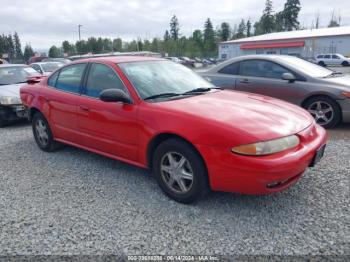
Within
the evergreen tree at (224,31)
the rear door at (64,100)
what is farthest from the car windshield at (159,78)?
the evergreen tree at (224,31)

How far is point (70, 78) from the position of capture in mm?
4629

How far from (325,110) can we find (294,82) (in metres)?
0.78

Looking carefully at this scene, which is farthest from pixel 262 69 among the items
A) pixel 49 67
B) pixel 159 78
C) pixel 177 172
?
pixel 49 67

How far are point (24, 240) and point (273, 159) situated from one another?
2277mm

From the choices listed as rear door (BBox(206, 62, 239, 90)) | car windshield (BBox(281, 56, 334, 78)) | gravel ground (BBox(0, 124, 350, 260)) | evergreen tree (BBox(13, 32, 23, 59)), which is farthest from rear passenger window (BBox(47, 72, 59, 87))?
evergreen tree (BBox(13, 32, 23, 59))

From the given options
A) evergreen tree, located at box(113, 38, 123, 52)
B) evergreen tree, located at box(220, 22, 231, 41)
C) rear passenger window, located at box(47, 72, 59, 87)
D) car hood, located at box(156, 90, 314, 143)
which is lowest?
car hood, located at box(156, 90, 314, 143)

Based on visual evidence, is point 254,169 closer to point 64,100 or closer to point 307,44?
point 64,100

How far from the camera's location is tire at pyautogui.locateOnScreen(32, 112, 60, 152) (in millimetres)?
5062

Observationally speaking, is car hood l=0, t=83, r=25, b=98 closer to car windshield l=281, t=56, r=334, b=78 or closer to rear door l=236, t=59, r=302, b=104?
rear door l=236, t=59, r=302, b=104

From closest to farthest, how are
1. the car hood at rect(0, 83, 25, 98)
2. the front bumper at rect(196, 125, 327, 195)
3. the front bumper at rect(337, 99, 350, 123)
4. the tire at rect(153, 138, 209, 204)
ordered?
the front bumper at rect(196, 125, 327, 195) → the tire at rect(153, 138, 209, 204) → the front bumper at rect(337, 99, 350, 123) → the car hood at rect(0, 83, 25, 98)

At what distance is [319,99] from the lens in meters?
6.04

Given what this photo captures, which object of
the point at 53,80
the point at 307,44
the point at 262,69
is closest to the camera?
the point at 53,80

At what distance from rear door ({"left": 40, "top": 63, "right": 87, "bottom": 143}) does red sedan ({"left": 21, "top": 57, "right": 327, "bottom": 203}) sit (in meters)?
0.01

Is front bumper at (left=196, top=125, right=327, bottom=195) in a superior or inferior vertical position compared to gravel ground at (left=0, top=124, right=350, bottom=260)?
superior
